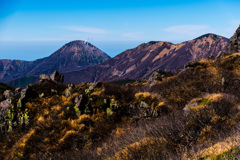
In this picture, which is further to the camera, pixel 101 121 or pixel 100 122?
pixel 101 121

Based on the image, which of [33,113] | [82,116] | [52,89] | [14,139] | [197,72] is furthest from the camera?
[197,72]

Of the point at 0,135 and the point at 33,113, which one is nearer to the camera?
the point at 0,135

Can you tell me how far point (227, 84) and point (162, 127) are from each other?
17.1m

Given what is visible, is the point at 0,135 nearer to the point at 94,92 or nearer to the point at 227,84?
the point at 94,92

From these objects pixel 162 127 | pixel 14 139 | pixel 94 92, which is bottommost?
pixel 14 139

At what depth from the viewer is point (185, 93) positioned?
2069cm

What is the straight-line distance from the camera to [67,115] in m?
13.4

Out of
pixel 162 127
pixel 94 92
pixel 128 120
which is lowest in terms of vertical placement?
pixel 128 120

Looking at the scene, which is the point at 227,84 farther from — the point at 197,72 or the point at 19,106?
the point at 19,106

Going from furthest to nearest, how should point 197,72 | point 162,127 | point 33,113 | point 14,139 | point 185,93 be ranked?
point 197,72
point 185,93
point 33,113
point 14,139
point 162,127

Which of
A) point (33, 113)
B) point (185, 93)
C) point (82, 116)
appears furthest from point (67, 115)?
point (185, 93)

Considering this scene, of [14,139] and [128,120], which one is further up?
[128,120]

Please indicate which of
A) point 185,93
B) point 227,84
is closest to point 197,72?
point 227,84

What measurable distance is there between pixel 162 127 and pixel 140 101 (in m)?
5.98
